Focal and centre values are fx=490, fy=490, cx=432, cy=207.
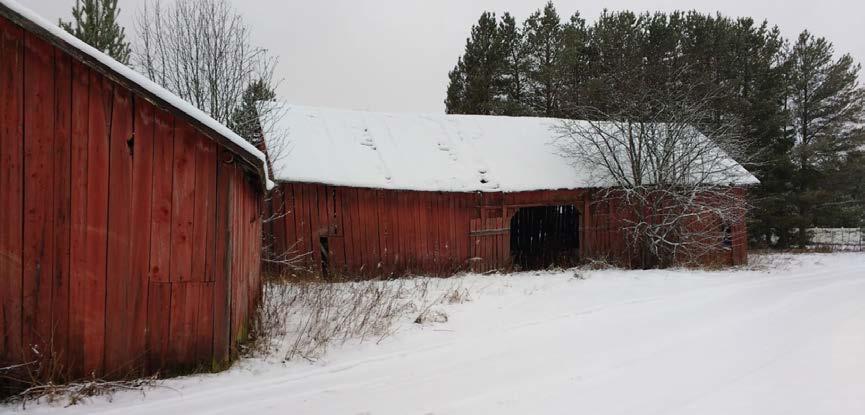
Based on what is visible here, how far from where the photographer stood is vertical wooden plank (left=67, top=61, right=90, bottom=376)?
14.5 feet

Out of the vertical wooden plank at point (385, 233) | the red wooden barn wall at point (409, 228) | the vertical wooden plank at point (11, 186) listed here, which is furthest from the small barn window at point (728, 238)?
the vertical wooden plank at point (11, 186)

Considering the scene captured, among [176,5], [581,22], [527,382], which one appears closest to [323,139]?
[176,5]

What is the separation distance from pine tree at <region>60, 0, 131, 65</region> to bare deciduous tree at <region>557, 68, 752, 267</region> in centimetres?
Result: 1332

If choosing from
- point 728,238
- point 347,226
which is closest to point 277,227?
point 347,226

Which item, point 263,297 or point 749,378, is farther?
point 263,297

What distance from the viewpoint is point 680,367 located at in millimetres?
5094

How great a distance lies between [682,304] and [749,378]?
3.67 metres

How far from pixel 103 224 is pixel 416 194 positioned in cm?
831

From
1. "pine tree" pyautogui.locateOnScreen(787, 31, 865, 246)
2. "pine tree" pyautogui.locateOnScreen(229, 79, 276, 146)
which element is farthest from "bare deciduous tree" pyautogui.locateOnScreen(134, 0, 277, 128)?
"pine tree" pyautogui.locateOnScreen(787, 31, 865, 246)

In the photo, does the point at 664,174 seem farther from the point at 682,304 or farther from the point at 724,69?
the point at 724,69

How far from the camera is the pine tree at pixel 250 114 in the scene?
1195 cm

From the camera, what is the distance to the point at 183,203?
478cm

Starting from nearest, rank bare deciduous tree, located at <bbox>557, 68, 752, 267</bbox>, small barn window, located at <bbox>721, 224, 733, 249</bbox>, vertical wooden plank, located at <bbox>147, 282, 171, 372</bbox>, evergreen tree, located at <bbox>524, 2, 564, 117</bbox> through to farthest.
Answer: vertical wooden plank, located at <bbox>147, 282, 171, 372</bbox> < bare deciduous tree, located at <bbox>557, 68, 752, 267</bbox> < small barn window, located at <bbox>721, 224, 733, 249</bbox> < evergreen tree, located at <bbox>524, 2, 564, 117</bbox>

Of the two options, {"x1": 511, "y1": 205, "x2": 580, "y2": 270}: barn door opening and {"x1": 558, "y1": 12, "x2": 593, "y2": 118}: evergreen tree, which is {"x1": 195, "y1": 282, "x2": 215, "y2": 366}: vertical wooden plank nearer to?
{"x1": 511, "y1": 205, "x2": 580, "y2": 270}: barn door opening
